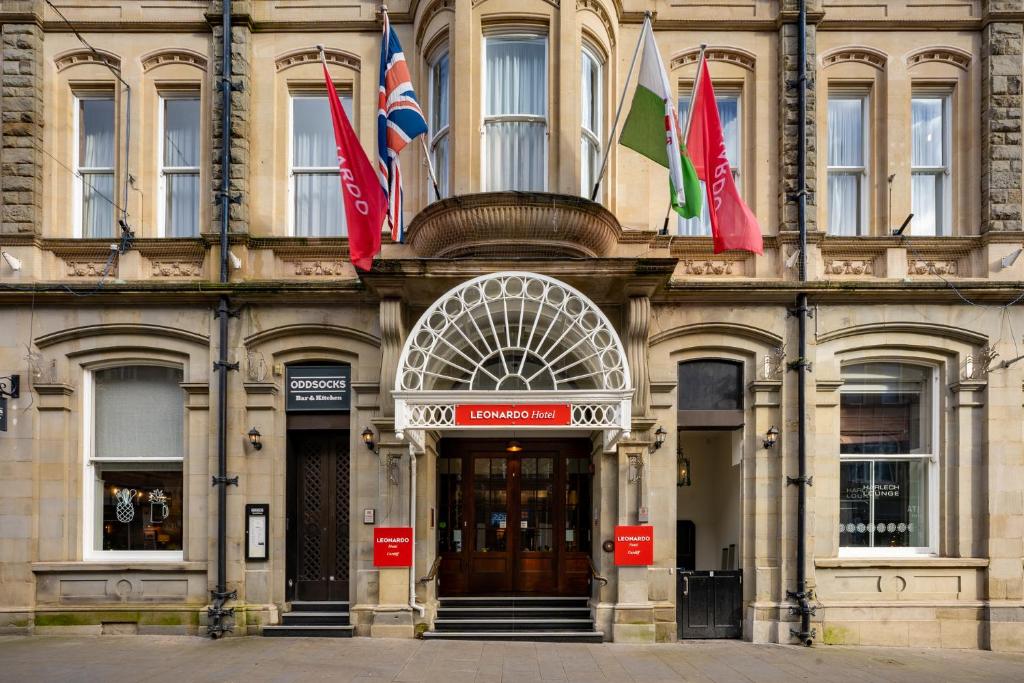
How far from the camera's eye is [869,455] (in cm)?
1277

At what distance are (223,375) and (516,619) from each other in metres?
5.92

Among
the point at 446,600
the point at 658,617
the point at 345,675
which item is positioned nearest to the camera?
the point at 345,675

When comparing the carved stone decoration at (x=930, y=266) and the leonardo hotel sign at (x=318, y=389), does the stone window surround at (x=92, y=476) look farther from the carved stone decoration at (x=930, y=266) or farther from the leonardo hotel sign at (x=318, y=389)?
the carved stone decoration at (x=930, y=266)

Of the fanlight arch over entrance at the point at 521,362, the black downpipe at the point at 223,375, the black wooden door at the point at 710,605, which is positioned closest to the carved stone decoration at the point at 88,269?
the black downpipe at the point at 223,375

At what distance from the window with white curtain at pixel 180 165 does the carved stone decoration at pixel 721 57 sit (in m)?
8.06

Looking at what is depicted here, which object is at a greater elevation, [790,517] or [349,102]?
[349,102]

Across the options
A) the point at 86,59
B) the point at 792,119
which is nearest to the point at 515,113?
the point at 792,119

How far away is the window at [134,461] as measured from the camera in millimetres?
12812

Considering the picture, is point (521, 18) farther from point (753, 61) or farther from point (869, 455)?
point (869, 455)

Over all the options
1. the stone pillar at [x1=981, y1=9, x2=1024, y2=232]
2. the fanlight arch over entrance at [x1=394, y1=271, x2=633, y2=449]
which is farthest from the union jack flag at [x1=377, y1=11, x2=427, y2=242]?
the stone pillar at [x1=981, y1=9, x2=1024, y2=232]

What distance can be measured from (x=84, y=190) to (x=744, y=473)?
11.8 metres

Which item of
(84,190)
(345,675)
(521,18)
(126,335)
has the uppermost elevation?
(521,18)

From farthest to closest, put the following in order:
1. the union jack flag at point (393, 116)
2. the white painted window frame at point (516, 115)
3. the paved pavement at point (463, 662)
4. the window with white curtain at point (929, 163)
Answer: the window with white curtain at point (929, 163) → the white painted window frame at point (516, 115) → the union jack flag at point (393, 116) → the paved pavement at point (463, 662)

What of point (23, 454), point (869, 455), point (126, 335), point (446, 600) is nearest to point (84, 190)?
point (126, 335)
